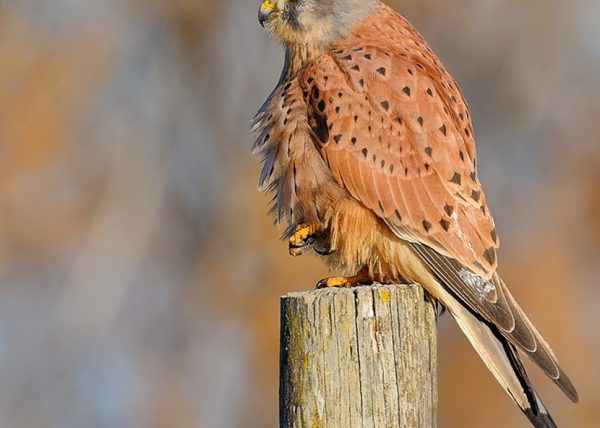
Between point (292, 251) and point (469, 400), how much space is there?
329cm

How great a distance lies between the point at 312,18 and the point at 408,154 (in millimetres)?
863

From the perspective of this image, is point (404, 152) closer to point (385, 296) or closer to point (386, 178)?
point (386, 178)

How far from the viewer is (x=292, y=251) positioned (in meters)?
5.10

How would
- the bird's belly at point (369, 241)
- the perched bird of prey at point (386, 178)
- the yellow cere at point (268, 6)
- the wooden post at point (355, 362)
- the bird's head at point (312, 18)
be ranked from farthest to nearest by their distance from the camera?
1. the yellow cere at point (268, 6)
2. the bird's head at point (312, 18)
3. the bird's belly at point (369, 241)
4. the perched bird of prey at point (386, 178)
5. the wooden post at point (355, 362)

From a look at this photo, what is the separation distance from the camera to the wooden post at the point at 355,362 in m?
3.76

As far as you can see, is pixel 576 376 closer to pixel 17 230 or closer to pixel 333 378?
pixel 17 230

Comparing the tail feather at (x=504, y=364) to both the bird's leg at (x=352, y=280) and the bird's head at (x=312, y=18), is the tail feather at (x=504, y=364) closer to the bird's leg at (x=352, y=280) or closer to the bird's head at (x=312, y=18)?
the bird's leg at (x=352, y=280)

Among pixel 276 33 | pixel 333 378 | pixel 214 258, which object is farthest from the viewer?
pixel 214 258

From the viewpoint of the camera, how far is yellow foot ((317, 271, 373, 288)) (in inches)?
191

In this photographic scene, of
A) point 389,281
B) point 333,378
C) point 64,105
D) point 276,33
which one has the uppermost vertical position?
point 64,105

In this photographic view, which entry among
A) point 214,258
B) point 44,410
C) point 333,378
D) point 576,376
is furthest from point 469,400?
point 333,378

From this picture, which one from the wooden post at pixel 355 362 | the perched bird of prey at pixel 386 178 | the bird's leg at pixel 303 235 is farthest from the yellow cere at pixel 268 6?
the wooden post at pixel 355 362

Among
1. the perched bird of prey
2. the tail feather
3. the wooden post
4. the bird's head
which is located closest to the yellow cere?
the bird's head

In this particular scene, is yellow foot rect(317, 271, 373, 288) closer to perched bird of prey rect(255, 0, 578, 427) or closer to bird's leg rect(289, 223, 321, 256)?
perched bird of prey rect(255, 0, 578, 427)
